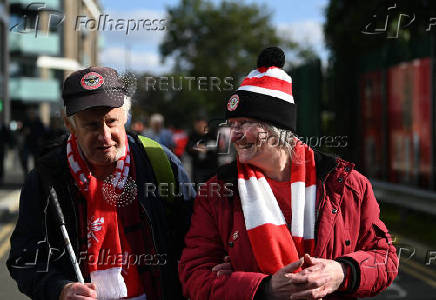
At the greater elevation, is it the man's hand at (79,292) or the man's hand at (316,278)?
the man's hand at (316,278)

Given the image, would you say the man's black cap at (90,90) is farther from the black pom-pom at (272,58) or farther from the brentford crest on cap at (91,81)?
the black pom-pom at (272,58)

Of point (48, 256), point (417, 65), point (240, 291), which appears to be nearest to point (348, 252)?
point (240, 291)

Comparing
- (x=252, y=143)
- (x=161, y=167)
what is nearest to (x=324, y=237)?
(x=252, y=143)

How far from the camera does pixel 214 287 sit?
2352 mm

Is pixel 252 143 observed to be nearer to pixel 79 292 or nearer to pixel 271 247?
pixel 271 247

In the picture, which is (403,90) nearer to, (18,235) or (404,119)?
(404,119)

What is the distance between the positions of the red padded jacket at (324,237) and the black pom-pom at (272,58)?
398mm

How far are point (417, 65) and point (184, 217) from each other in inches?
418

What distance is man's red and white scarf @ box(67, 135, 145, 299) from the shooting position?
2541 mm

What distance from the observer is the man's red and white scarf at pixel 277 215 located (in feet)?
7.59

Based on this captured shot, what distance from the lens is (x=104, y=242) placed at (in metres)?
2.55

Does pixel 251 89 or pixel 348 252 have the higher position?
pixel 251 89

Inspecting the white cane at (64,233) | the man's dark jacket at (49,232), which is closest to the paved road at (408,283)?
the man's dark jacket at (49,232)

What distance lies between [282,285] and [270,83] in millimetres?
763
